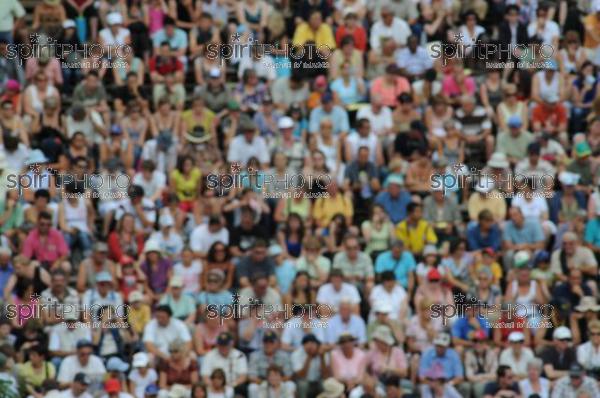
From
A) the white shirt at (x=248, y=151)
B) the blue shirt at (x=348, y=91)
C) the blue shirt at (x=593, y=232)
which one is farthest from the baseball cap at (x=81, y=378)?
the blue shirt at (x=593, y=232)

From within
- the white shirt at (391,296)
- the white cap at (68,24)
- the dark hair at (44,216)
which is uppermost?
the white cap at (68,24)

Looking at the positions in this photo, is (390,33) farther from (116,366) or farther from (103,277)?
(116,366)

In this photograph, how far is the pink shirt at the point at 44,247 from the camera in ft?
109

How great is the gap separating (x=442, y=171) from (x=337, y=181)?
4.45ft

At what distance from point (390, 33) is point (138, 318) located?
6.37m

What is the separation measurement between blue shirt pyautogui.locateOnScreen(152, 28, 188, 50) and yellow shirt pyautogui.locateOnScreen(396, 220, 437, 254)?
473cm

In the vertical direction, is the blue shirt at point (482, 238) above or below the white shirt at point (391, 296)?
above

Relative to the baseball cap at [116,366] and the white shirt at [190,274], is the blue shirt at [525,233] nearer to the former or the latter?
the white shirt at [190,274]

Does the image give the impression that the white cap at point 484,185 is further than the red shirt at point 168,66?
No

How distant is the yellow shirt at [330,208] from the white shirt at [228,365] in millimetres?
2728

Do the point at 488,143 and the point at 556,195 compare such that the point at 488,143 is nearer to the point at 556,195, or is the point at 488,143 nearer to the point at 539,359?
the point at 556,195

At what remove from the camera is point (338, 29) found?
36.5m

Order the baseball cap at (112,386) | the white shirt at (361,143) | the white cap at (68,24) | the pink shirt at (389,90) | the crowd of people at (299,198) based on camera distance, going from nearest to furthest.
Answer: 1. the baseball cap at (112,386)
2. the crowd of people at (299,198)
3. the white shirt at (361,143)
4. the pink shirt at (389,90)
5. the white cap at (68,24)

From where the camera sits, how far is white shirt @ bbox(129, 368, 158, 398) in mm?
31547
